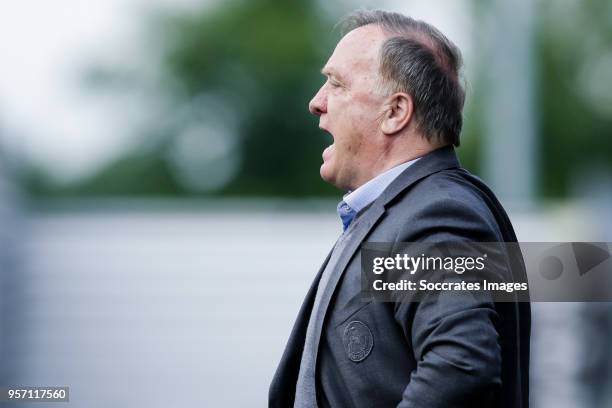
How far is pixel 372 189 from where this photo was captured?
3176 millimetres

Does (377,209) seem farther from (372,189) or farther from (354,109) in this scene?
(354,109)

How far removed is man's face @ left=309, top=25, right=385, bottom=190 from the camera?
3201mm

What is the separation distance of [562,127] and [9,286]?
1805cm

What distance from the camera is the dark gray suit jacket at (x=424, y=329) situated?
8.71 ft

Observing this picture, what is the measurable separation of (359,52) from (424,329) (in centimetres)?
95

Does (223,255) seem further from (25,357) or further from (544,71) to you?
(544,71)

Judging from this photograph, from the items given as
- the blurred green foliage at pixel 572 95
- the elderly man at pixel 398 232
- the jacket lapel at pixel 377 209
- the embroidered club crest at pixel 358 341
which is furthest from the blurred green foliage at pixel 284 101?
the embroidered club crest at pixel 358 341

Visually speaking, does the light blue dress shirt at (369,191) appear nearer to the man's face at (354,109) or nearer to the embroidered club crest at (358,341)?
the man's face at (354,109)

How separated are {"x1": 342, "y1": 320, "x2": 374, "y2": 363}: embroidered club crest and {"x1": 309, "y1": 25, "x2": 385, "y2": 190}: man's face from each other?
0.54 metres

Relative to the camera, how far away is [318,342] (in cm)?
295

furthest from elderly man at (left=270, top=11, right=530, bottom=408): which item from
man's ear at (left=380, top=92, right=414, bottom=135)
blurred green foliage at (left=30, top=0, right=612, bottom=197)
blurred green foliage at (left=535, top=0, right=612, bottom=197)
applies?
blurred green foliage at (left=535, top=0, right=612, bottom=197)

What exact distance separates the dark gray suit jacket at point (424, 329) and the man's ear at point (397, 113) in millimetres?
133

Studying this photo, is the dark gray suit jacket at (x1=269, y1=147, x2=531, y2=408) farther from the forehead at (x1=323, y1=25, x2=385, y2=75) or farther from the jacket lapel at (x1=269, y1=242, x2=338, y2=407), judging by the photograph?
the forehead at (x1=323, y1=25, x2=385, y2=75)

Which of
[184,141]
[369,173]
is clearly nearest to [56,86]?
[184,141]
